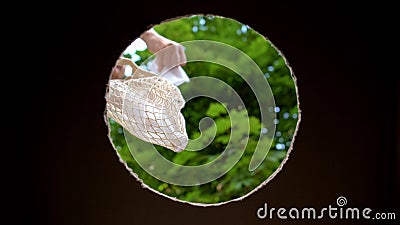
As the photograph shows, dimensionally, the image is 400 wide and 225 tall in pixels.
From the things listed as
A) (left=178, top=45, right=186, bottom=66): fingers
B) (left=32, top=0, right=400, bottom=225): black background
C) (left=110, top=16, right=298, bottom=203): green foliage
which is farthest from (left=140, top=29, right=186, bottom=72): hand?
(left=32, top=0, right=400, bottom=225): black background

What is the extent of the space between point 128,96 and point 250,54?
66 centimetres

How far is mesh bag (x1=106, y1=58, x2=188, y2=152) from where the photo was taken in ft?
5.38

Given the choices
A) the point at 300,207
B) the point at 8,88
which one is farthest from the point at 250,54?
the point at 8,88

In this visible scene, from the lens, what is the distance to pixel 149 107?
1.76 m

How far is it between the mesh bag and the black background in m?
0.36

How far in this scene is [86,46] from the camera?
120cm

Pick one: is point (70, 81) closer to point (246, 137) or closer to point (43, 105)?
point (43, 105)

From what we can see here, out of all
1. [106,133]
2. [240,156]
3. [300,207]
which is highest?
[240,156]

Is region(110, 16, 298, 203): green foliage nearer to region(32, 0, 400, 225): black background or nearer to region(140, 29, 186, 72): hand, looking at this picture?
region(140, 29, 186, 72): hand

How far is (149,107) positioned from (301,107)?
0.72 meters

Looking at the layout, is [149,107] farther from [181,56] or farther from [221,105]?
[221,105]

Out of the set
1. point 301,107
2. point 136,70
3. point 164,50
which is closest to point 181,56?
point 164,50

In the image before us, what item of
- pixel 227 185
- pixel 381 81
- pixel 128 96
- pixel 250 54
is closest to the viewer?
pixel 381 81

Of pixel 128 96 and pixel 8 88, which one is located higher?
pixel 128 96
